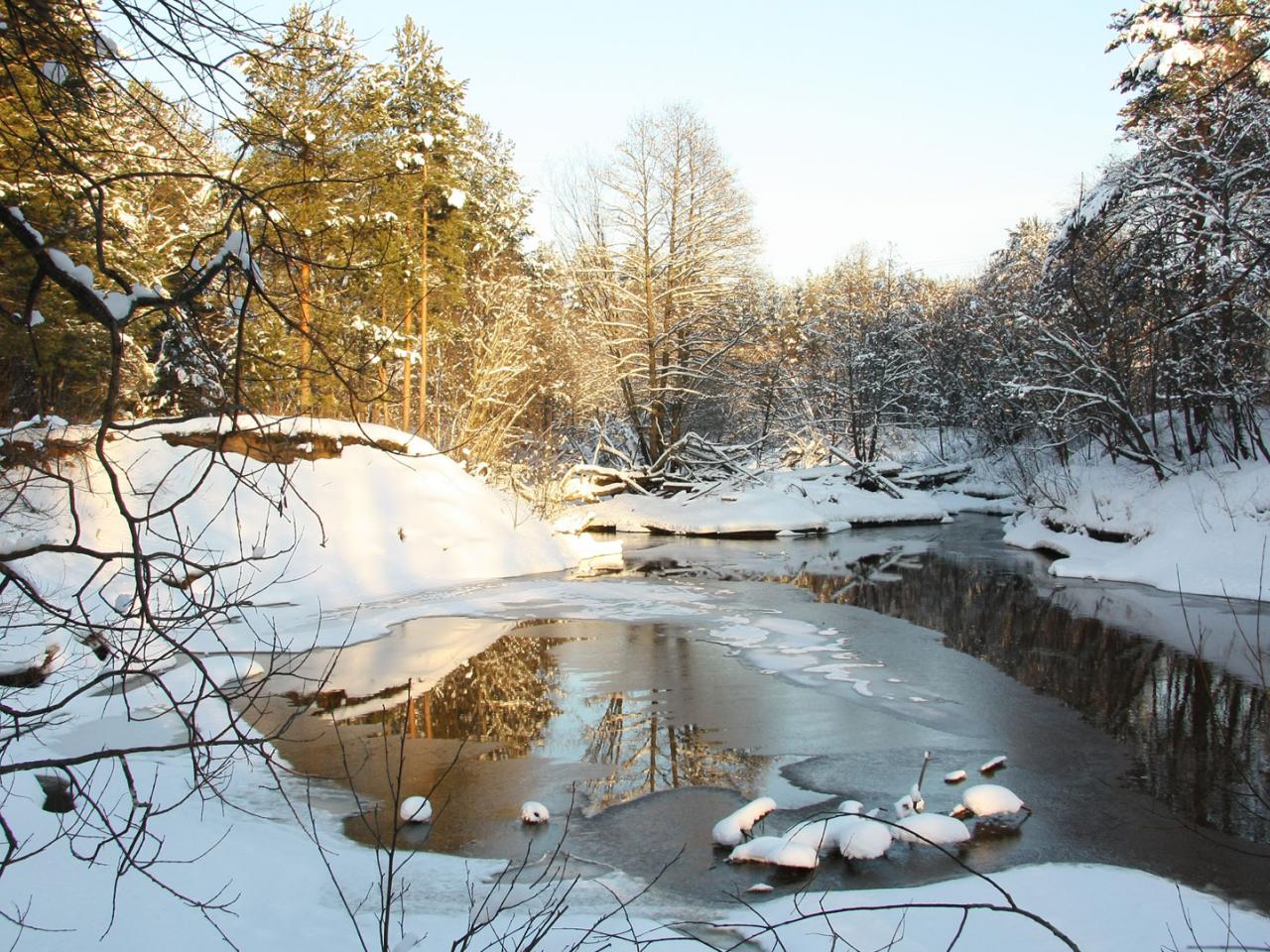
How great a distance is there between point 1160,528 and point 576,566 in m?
11.3

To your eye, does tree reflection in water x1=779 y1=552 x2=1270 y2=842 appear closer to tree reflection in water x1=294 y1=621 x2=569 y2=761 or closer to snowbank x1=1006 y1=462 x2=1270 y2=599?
snowbank x1=1006 y1=462 x2=1270 y2=599

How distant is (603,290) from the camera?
3097 centimetres

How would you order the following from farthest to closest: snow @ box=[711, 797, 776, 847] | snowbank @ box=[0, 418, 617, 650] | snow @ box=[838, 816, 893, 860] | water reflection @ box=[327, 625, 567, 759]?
snowbank @ box=[0, 418, 617, 650], water reflection @ box=[327, 625, 567, 759], snow @ box=[711, 797, 776, 847], snow @ box=[838, 816, 893, 860]

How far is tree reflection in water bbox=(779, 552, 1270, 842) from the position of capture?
692 cm

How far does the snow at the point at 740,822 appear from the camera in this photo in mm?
5757

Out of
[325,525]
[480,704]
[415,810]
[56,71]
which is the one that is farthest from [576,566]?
[56,71]

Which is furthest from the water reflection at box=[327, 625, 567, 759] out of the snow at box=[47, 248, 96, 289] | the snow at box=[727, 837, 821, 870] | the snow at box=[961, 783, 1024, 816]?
the snow at box=[47, 248, 96, 289]

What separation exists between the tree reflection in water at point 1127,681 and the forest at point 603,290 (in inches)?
162

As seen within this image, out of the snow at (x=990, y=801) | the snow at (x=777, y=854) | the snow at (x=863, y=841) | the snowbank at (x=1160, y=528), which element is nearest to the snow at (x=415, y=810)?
the snow at (x=777, y=854)

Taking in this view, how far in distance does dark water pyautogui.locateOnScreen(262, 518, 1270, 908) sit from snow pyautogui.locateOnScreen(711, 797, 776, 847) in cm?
9

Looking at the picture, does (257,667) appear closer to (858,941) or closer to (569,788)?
(569,788)

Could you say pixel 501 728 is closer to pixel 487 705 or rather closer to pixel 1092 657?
pixel 487 705

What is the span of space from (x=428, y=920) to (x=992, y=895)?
9.60ft

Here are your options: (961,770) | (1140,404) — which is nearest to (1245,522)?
(1140,404)
